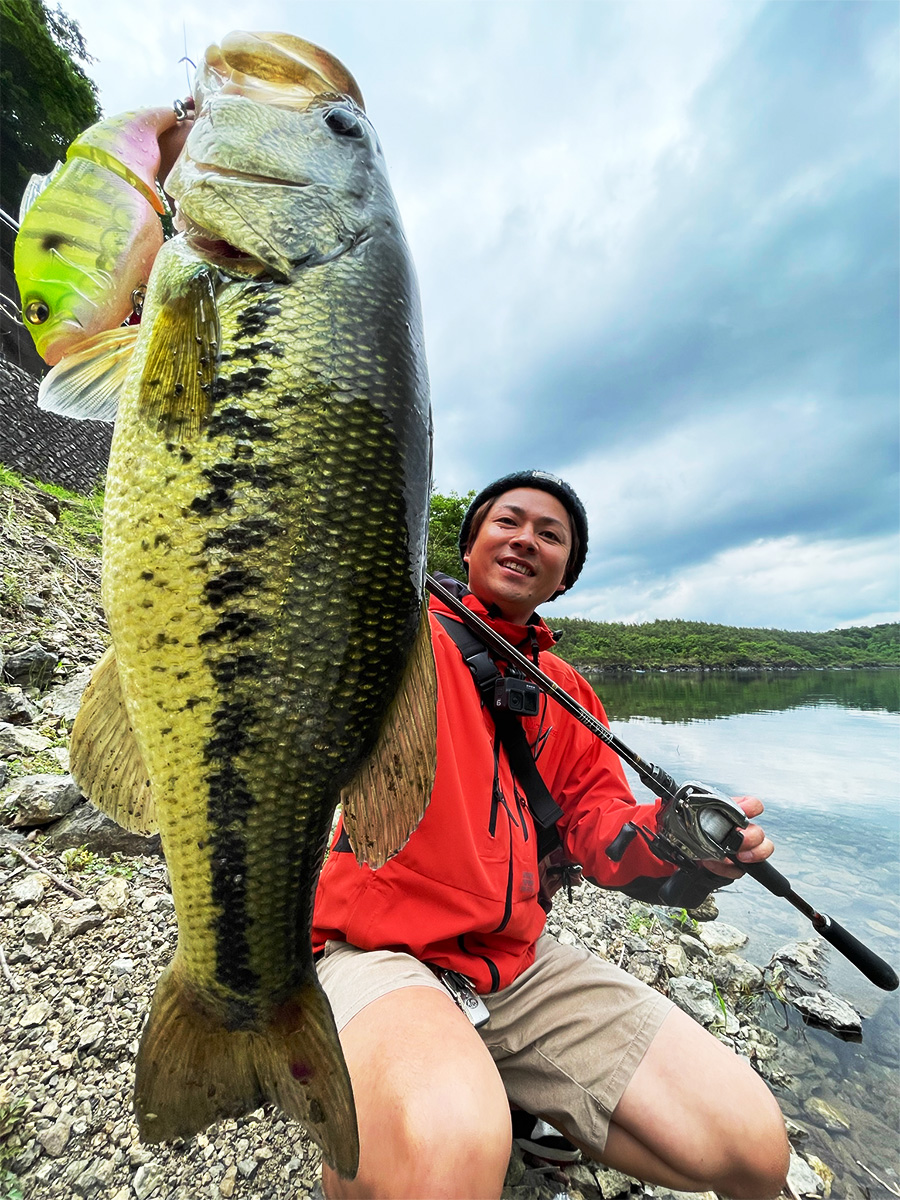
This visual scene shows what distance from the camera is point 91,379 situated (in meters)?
1.34

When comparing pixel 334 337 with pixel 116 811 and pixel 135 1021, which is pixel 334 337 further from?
pixel 135 1021

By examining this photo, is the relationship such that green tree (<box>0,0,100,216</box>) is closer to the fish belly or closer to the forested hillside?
the fish belly

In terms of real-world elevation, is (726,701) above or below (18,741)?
below

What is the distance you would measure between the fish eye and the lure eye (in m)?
0.89

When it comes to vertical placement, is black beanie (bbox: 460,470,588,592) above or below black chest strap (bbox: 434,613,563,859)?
above

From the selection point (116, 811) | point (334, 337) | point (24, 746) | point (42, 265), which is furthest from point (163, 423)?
point (24, 746)

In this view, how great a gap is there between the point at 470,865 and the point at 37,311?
2087 mm

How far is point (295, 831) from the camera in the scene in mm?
1204

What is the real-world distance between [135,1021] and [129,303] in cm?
252

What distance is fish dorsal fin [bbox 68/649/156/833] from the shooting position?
1276mm

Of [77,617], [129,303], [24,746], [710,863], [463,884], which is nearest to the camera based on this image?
[129,303]

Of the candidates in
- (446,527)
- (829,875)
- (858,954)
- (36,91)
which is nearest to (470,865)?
(858,954)

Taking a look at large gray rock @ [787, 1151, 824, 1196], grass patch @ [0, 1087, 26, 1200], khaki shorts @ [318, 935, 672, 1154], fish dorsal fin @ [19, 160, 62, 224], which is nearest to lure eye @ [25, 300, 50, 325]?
fish dorsal fin @ [19, 160, 62, 224]

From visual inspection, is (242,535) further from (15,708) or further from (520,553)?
(15,708)
